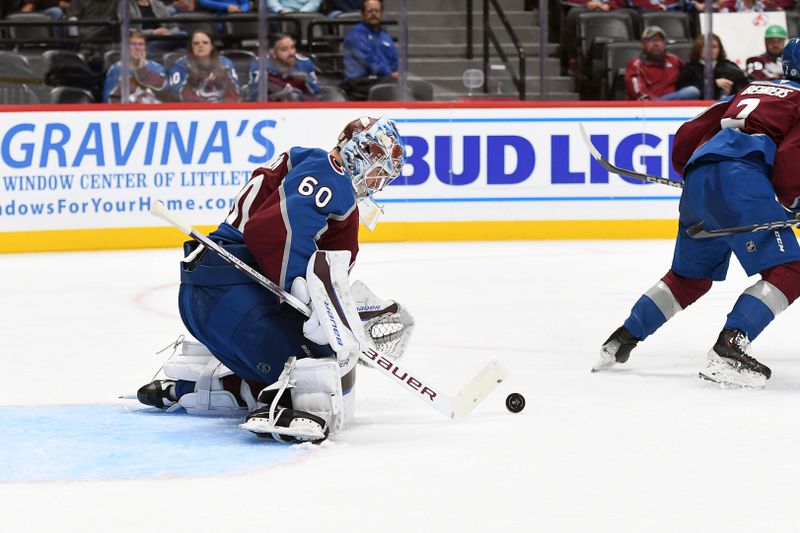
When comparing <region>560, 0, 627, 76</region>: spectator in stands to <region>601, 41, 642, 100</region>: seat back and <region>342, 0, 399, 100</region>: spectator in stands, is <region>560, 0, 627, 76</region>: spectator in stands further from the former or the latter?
<region>342, 0, 399, 100</region>: spectator in stands

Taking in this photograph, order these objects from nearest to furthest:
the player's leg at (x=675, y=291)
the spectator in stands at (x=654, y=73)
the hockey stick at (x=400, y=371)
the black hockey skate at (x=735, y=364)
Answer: the hockey stick at (x=400, y=371) < the black hockey skate at (x=735, y=364) < the player's leg at (x=675, y=291) < the spectator in stands at (x=654, y=73)

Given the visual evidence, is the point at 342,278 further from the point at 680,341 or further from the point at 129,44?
the point at 129,44

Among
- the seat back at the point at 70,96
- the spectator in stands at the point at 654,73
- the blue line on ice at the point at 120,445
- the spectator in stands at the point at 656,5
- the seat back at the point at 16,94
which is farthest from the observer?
the spectator in stands at the point at 656,5

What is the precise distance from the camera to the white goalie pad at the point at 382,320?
3.67 m

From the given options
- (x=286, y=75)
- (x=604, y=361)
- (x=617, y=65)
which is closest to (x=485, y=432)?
(x=604, y=361)

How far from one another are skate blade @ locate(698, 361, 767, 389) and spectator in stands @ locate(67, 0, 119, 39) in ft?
16.9

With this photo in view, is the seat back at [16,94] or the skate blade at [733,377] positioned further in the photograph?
the seat back at [16,94]

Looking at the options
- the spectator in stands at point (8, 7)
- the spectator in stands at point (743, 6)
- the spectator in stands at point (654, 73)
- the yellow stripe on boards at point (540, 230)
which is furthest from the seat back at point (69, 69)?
the spectator in stands at point (743, 6)

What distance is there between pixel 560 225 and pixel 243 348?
545 cm

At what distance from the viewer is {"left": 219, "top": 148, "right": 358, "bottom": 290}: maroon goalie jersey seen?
3252 millimetres

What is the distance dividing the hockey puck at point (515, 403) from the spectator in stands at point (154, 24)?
517cm

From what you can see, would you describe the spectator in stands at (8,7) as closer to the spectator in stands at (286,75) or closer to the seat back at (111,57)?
the seat back at (111,57)

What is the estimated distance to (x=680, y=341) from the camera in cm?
501

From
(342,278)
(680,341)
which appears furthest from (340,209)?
(680,341)
